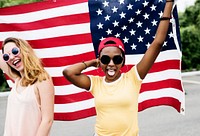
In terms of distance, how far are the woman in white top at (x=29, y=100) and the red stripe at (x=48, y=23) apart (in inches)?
46.1

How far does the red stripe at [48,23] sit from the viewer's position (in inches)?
166

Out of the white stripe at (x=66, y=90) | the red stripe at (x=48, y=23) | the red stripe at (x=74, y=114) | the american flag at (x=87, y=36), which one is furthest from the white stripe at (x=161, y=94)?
the red stripe at (x=48, y=23)

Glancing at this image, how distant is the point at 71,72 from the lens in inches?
124

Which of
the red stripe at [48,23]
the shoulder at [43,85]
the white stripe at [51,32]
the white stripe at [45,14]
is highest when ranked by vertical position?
the white stripe at [45,14]

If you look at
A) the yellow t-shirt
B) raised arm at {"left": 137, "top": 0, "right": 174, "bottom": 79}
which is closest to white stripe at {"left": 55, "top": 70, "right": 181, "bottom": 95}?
raised arm at {"left": 137, "top": 0, "right": 174, "bottom": 79}

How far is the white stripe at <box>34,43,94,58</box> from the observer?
4.25m

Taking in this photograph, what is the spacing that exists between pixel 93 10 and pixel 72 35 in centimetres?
34

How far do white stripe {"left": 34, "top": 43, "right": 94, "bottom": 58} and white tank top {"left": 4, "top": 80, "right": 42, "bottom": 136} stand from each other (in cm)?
128

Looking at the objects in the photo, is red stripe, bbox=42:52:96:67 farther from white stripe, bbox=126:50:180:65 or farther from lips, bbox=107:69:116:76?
lips, bbox=107:69:116:76

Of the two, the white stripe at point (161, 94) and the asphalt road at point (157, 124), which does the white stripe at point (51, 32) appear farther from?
the asphalt road at point (157, 124)

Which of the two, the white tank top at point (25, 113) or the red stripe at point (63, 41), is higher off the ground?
the red stripe at point (63, 41)

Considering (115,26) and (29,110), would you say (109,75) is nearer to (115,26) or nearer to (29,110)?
(29,110)

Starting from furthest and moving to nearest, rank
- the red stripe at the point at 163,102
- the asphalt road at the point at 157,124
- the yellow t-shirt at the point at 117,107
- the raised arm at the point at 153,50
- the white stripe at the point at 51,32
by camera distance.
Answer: the asphalt road at the point at 157,124
the white stripe at the point at 51,32
the red stripe at the point at 163,102
the raised arm at the point at 153,50
the yellow t-shirt at the point at 117,107

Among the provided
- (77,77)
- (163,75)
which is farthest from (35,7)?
(163,75)
